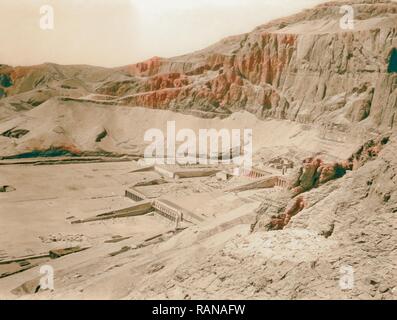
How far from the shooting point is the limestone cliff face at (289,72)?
2889 cm

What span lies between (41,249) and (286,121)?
1866cm

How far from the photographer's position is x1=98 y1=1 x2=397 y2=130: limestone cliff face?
94.8 feet

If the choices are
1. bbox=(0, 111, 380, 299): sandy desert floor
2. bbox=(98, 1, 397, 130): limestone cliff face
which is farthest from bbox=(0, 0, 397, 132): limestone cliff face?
bbox=(0, 111, 380, 299): sandy desert floor

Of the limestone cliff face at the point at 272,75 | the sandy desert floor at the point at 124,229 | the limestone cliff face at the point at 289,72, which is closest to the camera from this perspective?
the sandy desert floor at the point at 124,229

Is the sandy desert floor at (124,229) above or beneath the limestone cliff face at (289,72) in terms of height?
beneath

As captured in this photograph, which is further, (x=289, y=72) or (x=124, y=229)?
(x=289, y=72)

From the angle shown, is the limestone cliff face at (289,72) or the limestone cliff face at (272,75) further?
the limestone cliff face at (272,75)

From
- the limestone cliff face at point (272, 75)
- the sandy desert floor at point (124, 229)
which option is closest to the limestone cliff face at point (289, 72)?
the limestone cliff face at point (272, 75)

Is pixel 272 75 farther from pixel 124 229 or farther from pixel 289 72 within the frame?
pixel 124 229

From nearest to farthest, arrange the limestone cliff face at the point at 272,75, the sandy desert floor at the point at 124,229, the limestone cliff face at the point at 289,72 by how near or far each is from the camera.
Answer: the sandy desert floor at the point at 124,229
the limestone cliff face at the point at 289,72
the limestone cliff face at the point at 272,75

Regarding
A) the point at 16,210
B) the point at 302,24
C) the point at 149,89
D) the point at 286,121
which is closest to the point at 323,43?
the point at 302,24

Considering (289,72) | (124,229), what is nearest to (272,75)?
(289,72)

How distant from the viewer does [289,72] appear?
107 feet

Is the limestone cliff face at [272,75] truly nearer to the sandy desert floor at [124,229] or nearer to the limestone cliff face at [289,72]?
the limestone cliff face at [289,72]
